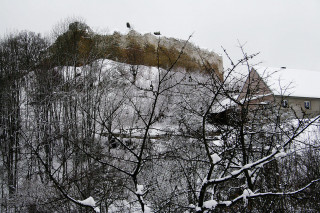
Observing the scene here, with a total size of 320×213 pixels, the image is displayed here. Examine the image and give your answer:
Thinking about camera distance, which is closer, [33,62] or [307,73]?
[33,62]

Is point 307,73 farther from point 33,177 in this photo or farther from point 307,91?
point 33,177

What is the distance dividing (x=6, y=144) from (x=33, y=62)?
509cm

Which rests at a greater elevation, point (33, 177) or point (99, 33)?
point (99, 33)

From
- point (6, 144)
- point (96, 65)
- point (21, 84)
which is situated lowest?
point (6, 144)

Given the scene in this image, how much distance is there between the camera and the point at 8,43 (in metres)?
15.9

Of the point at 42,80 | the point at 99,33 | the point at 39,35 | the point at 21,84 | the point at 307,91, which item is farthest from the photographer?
the point at 307,91

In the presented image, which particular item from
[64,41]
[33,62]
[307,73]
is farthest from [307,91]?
[33,62]

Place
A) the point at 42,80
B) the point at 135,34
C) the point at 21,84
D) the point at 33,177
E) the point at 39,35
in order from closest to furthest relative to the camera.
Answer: the point at 33,177 → the point at 42,80 → the point at 21,84 → the point at 39,35 → the point at 135,34

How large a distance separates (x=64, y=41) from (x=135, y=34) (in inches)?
462

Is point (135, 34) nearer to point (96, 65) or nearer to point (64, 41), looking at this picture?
point (64, 41)

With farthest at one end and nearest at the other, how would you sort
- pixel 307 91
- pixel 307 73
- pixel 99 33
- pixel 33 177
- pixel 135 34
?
pixel 135 34
pixel 307 73
pixel 307 91
pixel 99 33
pixel 33 177

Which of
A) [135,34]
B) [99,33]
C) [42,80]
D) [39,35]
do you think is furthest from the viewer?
[135,34]

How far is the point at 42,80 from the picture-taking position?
46.0 ft

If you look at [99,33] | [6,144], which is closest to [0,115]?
[6,144]
